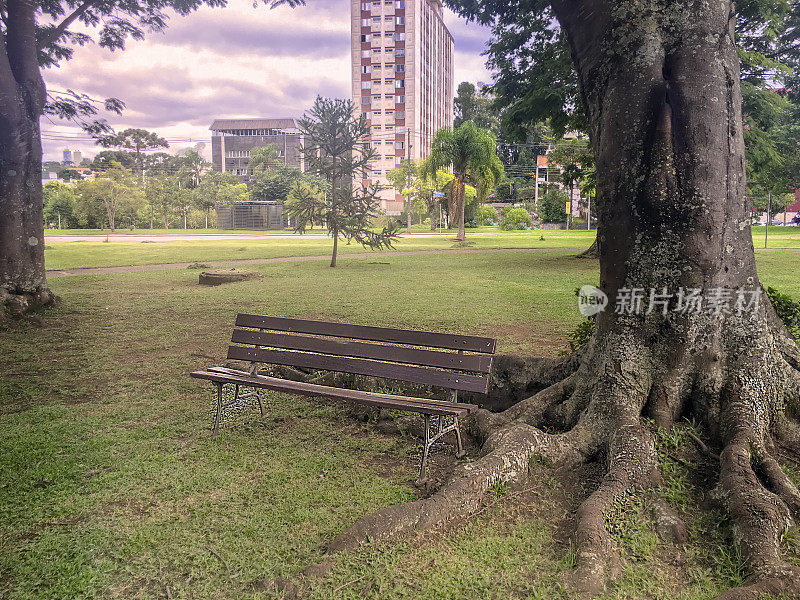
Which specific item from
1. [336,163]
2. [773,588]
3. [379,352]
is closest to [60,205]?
[336,163]

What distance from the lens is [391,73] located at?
3346 inches

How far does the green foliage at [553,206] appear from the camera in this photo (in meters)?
62.2

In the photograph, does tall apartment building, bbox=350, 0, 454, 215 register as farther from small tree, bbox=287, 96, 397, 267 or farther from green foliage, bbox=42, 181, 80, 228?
small tree, bbox=287, 96, 397, 267

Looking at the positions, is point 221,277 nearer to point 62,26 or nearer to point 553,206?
point 62,26

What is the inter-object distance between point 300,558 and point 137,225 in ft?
186

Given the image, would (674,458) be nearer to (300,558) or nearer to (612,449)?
(612,449)

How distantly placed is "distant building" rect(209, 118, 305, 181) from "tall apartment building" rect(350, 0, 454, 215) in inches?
641

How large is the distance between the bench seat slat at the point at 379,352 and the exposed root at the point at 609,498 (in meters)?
1.04

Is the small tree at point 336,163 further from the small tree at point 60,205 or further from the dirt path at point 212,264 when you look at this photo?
the small tree at point 60,205

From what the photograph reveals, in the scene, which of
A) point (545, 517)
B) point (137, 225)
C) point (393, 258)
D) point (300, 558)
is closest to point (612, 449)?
point (545, 517)

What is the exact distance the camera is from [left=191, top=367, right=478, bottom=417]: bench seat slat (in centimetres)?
402

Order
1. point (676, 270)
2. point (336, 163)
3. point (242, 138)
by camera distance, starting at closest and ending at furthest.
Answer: point (676, 270) → point (336, 163) → point (242, 138)

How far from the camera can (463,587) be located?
9.32 ft

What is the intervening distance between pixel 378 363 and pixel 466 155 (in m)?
31.1
